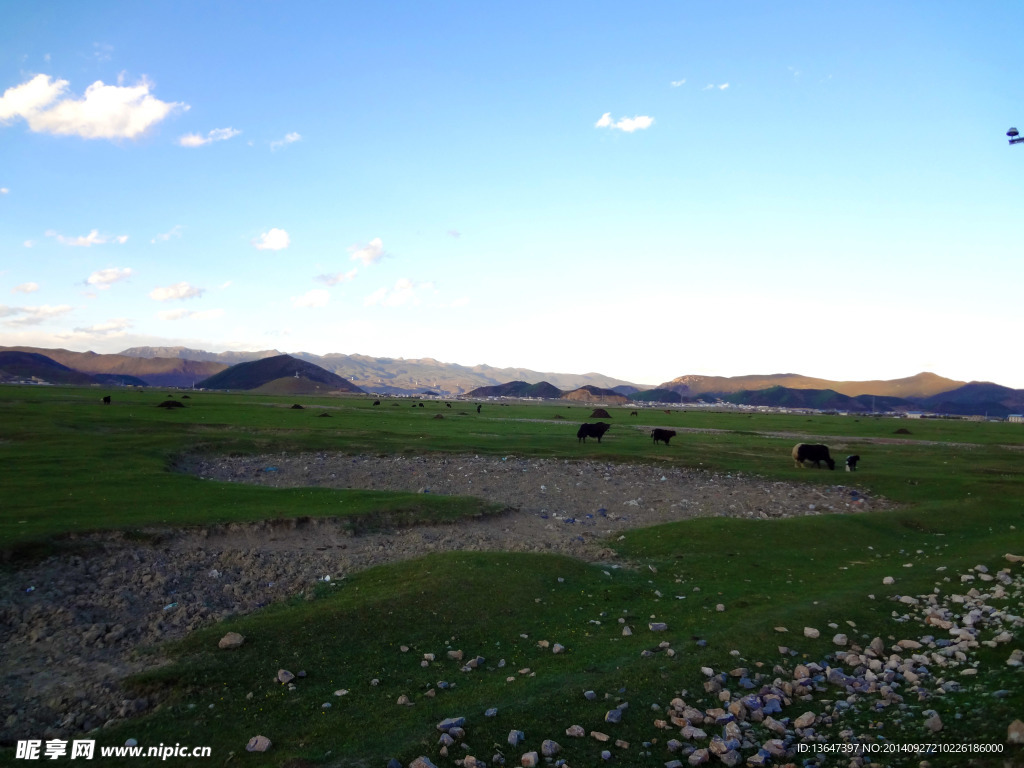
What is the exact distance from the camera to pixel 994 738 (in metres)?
6.11

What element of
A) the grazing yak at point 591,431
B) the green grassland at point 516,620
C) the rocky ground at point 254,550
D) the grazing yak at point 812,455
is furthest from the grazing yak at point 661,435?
the green grassland at point 516,620

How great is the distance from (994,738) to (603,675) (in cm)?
431

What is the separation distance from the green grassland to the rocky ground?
786mm

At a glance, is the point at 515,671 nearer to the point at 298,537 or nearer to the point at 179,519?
the point at 298,537

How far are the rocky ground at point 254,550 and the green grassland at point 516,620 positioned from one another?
0.79m

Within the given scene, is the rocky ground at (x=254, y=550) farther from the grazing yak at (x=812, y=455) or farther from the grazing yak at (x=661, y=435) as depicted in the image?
the grazing yak at (x=661, y=435)

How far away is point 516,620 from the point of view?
10773mm

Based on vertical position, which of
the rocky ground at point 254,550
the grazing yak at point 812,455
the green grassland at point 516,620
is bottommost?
the rocky ground at point 254,550

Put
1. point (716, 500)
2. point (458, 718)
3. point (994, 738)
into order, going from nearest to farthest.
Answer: point (994, 738), point (458, 718), point (716, 500)

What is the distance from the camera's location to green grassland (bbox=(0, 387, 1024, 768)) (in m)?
6.95

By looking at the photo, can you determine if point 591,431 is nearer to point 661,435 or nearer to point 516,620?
point 661,435

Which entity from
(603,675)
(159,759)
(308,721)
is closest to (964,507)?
(603,675)

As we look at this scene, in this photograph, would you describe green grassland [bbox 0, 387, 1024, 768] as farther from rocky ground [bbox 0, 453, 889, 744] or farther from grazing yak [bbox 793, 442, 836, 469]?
grazing yak [bbox 793, 442, 836, 469]

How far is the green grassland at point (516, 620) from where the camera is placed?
22.8 ft
